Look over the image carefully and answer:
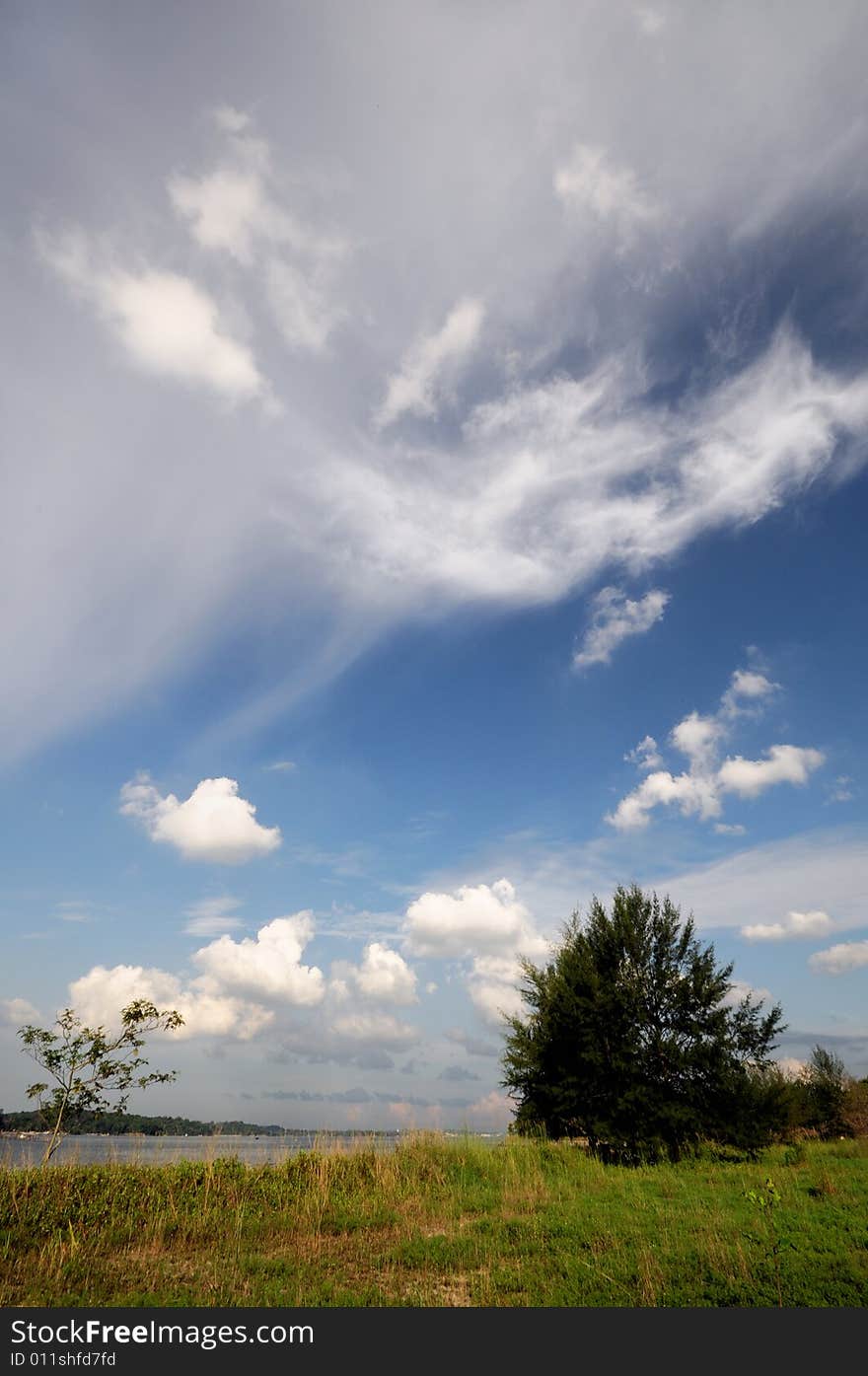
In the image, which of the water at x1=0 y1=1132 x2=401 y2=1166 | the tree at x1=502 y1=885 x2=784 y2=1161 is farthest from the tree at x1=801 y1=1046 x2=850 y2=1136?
the water at x1=0 y1=1132 x2=401 y2=1166

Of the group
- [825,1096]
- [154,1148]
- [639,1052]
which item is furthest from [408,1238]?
[825,1096]

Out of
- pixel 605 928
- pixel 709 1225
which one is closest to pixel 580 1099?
pixel 605 928

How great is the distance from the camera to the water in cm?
1234

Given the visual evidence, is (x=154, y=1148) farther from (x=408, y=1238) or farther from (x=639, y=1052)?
(x=639, y=1052)

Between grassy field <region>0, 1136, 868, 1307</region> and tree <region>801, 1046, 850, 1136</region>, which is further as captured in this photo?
tree <region>801, 1046, 850, 1136</region>

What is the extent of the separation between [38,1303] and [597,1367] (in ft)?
18.7

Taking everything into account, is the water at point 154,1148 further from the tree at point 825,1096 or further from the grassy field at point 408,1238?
the tree at point 825,1096

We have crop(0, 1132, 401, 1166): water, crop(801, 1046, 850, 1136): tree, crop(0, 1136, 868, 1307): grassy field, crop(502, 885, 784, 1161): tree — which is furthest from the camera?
crop(801, 1046, 850, 1136): tree

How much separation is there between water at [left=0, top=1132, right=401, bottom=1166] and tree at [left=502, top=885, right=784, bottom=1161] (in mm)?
9583

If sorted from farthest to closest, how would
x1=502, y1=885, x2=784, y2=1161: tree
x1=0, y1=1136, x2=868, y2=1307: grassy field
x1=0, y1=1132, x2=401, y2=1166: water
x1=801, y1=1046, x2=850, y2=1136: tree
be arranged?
x1=801, y1=1046, x2=850, y2=1136: tree < x1=502, y1=885, x2=784, y2=1161: tree < x1=0, y1=1132, x2=401, y2=1166: water < x1=0, y1=1136, x2=868, y2=1307: grassy field

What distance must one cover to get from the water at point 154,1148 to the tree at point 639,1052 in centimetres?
958

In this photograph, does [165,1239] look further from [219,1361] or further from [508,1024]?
[508,1024]

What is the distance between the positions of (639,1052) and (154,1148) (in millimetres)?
15142

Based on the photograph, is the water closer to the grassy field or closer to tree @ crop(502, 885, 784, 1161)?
the grassy field
